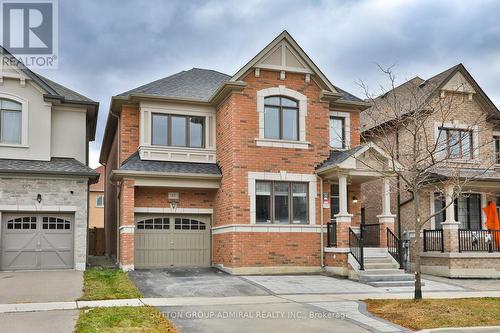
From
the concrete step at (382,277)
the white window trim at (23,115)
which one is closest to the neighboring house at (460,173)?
the concrete step at (382,277)

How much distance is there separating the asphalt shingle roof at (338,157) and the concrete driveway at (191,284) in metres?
5.28

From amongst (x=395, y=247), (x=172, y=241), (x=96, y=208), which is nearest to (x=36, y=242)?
(x=172, y=241)

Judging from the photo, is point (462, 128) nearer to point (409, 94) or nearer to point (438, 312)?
point (409, 94)

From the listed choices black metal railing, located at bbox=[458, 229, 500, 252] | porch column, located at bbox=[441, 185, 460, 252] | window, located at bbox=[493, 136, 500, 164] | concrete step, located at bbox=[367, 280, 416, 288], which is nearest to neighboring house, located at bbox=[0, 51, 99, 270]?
concrete step, located at bbox=[367, 280, 416, 288]

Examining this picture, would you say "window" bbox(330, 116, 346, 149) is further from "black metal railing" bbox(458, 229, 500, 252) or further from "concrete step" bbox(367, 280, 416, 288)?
"concrete step" bbox(367, 280, 416, 288)

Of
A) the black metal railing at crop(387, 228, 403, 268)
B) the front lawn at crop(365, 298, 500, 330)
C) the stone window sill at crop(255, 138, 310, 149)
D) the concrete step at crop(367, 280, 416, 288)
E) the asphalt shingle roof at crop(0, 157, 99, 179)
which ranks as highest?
the stone window sill at crop(255, 138, 310, 149)

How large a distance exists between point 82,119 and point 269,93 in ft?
25.0

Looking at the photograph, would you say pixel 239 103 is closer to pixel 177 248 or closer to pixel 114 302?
pixel 177 248

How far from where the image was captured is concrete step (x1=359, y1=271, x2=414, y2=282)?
690 inches

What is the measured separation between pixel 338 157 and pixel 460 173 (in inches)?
212

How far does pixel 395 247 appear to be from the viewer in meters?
19.4

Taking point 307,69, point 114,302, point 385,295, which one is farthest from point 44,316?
point 307,69

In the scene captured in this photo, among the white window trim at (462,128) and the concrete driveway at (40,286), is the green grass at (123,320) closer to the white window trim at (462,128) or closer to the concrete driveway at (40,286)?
the concrete driveway at (40,286)

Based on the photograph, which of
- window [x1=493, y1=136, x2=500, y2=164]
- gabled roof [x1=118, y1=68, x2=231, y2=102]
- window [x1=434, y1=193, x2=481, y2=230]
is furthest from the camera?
window [x1=493, y1=136, x2=500, y2=164]
